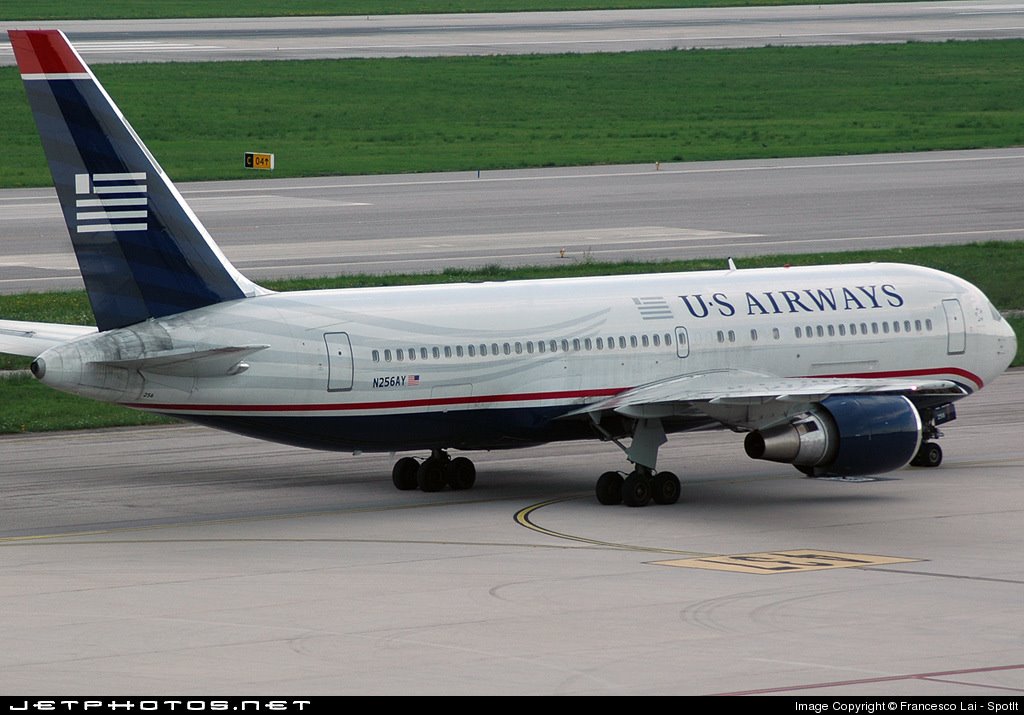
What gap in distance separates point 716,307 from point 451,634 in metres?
14.8

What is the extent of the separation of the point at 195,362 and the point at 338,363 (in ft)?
8.57

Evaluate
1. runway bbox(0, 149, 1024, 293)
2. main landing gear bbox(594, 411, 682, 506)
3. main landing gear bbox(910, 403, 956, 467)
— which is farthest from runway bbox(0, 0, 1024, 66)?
main landing gear bbox(594, 411, 682, 506)

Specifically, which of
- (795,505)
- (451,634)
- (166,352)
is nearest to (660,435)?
(795,505)

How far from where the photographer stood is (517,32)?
147m

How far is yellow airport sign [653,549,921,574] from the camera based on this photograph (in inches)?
1175

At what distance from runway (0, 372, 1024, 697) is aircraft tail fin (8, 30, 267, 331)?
4.03m

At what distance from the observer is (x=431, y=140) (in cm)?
9925

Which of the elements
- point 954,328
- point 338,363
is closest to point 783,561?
point 338,363

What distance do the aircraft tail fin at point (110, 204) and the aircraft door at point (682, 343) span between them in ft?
29.5

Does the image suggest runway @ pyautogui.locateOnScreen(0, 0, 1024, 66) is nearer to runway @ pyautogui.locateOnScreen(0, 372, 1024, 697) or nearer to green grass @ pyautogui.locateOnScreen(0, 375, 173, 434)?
green grass @ pyautogui.locateOnScreen(0, 375, 173, 434)

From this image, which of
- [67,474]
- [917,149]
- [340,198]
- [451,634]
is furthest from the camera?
[917,149]

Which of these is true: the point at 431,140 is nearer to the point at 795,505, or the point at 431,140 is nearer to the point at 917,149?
the point at 917,149

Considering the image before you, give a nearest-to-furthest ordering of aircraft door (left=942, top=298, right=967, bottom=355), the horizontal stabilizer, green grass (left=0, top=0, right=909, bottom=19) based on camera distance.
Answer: the horizontal stabilizer < aircraft door (left=942, top=298, right=967, bottom=355) < green grass (left=0, top=0, right=909, bottom=19)

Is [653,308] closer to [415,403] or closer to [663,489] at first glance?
[663,489]
